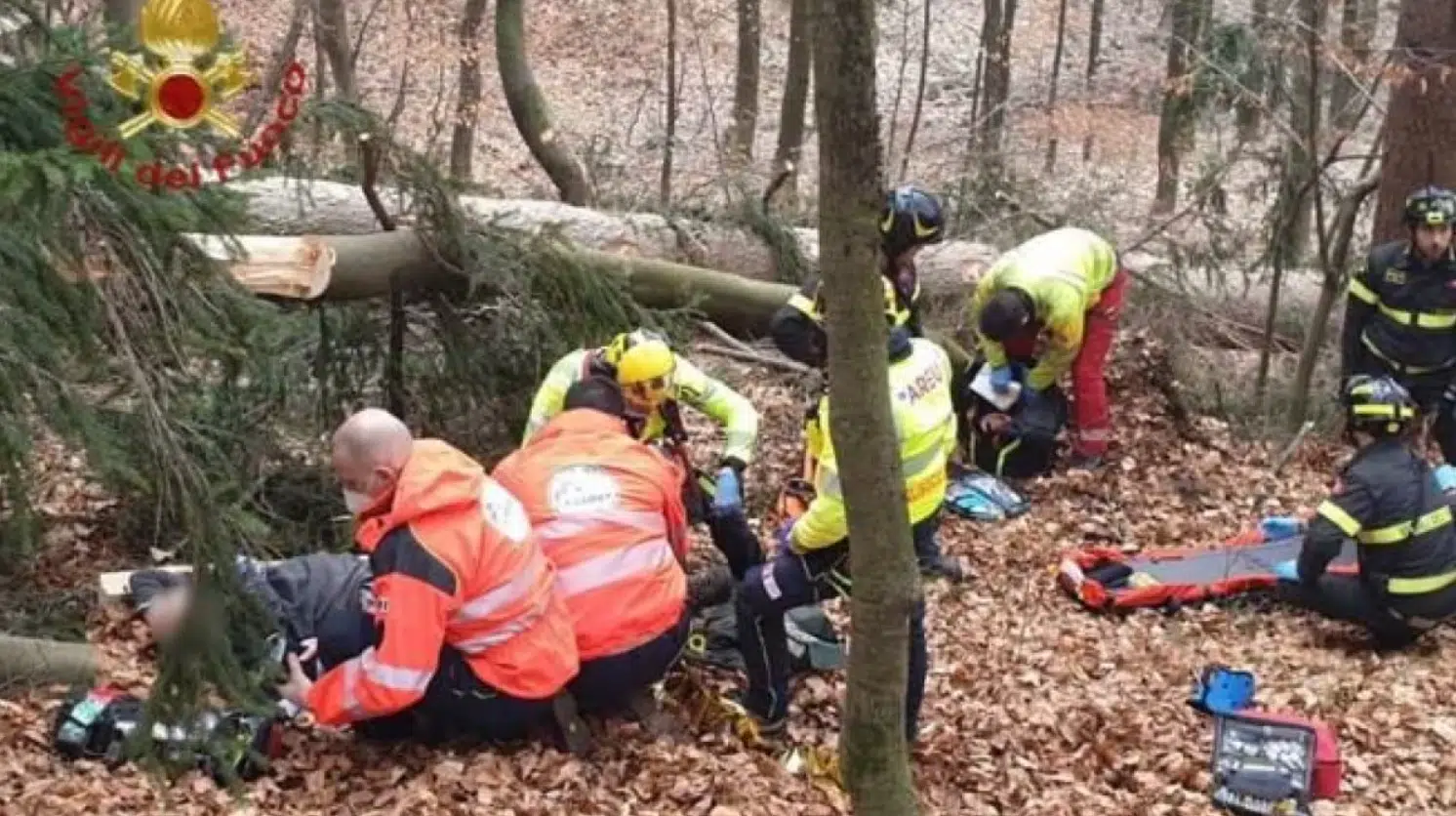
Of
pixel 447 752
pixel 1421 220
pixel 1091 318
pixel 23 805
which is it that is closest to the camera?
pixel 23 805

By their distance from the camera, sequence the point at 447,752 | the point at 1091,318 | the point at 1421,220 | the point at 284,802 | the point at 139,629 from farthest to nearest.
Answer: the point at 1091,318 → the point at 1421,220 → the point at 139,629 → the point at 447,752 → the point at 284,802

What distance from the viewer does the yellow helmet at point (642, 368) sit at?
6.17 meters

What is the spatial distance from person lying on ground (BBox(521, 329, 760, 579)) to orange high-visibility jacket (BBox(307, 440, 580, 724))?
1087mm

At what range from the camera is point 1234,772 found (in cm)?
541

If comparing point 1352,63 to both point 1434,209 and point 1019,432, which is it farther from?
point 1019,432

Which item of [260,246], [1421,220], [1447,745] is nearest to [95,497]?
[260,246]

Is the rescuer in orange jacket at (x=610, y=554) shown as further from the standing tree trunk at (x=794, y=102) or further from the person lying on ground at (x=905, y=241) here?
the standing tree trunk at (x=794, y=102)

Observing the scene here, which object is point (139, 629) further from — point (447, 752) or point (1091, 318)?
point (1091, 318)

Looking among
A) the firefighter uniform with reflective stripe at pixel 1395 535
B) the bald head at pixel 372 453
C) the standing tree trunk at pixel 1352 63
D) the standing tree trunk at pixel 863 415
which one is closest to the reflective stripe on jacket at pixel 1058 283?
the standing tree trunk at pixel 1352 63

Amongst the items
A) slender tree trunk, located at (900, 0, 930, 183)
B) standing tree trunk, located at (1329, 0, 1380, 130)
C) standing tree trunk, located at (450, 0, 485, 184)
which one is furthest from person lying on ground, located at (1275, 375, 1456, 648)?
standing tree trunk, located at (450, 0, 485, 184)

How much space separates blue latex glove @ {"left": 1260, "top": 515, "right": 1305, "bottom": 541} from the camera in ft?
25.4

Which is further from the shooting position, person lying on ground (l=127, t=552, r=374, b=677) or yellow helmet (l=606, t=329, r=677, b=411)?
yellow helmet (l=606, t=329, r=677, b=411)

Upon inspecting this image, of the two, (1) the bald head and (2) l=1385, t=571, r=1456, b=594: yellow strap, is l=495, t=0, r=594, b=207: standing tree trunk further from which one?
(1) the bald head

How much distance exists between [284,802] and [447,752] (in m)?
0.54
